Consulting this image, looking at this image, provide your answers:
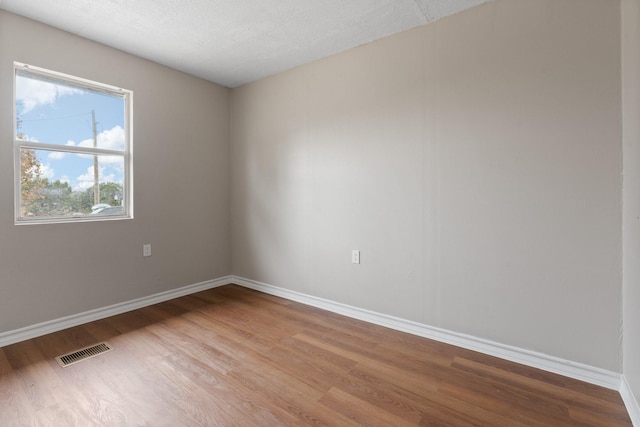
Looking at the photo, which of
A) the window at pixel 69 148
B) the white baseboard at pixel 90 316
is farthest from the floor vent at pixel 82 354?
the window at pixel 69 148

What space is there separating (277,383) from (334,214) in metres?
1.53

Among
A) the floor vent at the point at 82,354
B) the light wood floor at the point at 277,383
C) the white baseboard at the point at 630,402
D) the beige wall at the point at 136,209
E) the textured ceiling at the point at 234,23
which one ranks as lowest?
the light wood floor at the point at 277,383

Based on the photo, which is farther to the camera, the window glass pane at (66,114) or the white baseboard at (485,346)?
the window glass pane at (66,114)

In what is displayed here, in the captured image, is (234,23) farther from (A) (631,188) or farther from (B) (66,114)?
(A) (631,188)

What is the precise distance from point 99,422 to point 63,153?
83.8 inches

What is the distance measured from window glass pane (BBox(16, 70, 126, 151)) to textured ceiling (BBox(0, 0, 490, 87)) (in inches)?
18.1

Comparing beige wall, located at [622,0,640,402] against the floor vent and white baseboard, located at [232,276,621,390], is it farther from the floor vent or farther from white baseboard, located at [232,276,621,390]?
the floor vent

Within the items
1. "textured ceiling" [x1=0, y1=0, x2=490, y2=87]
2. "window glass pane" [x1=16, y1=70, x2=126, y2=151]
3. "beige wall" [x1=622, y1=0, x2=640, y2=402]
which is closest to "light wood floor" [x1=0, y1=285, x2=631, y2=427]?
"beige wall" [x1=622, y1=0, x2=640, y2=402]

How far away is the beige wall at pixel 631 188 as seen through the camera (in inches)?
56.7

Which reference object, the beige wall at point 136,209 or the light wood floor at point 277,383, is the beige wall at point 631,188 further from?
the beige wall at point 136,209

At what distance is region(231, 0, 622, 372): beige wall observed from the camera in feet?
5.66

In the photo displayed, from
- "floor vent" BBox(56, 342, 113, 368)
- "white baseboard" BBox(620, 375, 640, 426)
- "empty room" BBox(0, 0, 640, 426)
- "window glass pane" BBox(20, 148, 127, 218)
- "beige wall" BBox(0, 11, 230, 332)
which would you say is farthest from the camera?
"window glass pane" BBox(20, 148, 127, 218)

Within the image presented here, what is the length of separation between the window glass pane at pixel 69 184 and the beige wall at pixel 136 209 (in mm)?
127

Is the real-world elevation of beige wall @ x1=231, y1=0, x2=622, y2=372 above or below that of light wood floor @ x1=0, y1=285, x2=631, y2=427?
above
